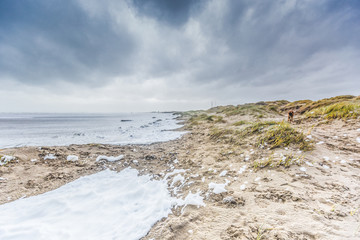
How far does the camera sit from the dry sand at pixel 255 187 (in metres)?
2.06

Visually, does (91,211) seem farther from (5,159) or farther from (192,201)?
(5,159)

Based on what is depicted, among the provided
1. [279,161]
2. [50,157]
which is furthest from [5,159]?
[279,161]

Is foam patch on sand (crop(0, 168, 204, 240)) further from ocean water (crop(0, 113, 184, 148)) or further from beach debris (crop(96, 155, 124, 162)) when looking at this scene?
ocean water (crop(0, 113, 184, 148))

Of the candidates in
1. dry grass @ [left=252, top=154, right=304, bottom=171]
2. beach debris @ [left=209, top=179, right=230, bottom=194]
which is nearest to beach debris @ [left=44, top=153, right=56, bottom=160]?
beach debris @ [left=209, top=179, right=230, bottom=194]

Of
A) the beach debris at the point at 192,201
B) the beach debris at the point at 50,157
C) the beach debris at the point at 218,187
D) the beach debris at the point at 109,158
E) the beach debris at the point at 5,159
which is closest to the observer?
the beach debris at the point at 192,201

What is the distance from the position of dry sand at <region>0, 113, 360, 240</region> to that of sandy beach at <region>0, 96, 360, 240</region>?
1 centimetres

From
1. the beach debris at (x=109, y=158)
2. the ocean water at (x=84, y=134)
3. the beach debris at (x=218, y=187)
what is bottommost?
the ocean water at (x=84, y=134)

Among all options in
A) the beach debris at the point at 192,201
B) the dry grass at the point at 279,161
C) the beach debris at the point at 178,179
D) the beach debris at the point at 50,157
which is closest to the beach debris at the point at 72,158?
the beach debris at the point at 50,157

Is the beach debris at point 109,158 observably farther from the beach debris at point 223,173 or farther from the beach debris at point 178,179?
the beach debris at point 223,173

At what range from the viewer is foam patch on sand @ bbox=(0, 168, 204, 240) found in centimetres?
257

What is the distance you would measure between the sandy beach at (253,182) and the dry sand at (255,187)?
0.5 inches

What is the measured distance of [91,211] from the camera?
3.19 metres

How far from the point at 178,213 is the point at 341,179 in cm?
379

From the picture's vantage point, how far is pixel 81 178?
4.77 metres
